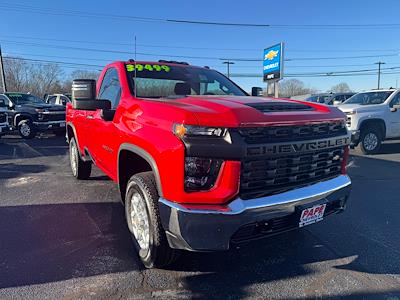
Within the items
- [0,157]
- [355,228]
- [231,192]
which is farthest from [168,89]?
[0,157]

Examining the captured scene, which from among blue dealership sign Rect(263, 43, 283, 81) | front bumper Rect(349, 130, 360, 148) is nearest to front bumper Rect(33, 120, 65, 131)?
blue dealership sign Rect(263, 43, 283, 81)

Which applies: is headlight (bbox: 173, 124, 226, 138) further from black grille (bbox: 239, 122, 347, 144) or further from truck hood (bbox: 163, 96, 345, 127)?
black grille (bbox: 239, 122, 347, 144)

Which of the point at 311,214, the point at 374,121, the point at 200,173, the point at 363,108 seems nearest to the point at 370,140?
the point at 374,121

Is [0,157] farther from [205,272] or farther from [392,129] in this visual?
[392,129]

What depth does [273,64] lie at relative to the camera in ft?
45.0

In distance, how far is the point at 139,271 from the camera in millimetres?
2986

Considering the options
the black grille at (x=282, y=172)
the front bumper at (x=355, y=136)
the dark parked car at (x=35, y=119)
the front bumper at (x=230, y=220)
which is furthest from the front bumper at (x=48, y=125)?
the black grille at (x=282, y=172)

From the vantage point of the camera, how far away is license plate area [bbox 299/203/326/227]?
2.69 metres

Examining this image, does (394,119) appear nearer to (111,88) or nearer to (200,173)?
(111,88)

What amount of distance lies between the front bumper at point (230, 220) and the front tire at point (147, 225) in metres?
0.18

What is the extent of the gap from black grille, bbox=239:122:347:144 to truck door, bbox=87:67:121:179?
1620 mm

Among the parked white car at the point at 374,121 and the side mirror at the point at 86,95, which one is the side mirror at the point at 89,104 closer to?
the side mirror at the point at 86,95

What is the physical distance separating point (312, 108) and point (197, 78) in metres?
1.70

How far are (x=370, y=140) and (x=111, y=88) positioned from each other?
8060 mm
